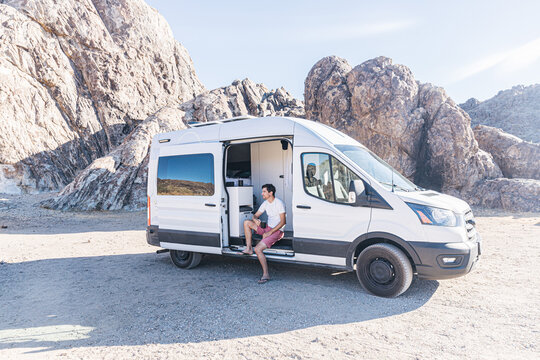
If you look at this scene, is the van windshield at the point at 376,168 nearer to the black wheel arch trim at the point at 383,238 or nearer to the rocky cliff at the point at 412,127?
the black wheel arch trim at the point at 383,238

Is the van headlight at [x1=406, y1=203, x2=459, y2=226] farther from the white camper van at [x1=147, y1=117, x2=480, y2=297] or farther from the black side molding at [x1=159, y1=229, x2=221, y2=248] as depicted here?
the black side molding at [x1=159, y1=229, x2=221, y2=248]

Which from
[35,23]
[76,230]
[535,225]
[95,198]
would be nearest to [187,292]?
[76,230]

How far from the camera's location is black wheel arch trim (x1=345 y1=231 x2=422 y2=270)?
4.77m

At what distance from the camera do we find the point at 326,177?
17.9 ft

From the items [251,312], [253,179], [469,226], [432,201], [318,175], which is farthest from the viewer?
[253,179]

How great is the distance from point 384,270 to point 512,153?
60.2ft

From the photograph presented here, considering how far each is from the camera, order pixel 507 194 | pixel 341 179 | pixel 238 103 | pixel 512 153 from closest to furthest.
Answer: pixel 341 179 → pixel 507 194 → pixel 512 153 → pixel 238 103

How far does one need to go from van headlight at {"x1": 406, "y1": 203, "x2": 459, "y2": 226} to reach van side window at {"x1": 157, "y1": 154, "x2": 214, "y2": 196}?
12.0 ft

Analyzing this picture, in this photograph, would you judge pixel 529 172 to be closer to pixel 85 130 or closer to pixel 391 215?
pixel 391 215

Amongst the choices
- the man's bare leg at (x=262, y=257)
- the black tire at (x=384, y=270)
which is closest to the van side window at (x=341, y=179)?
the black tire at (x=384, y=270)

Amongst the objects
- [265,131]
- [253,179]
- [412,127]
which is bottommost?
[253,179]

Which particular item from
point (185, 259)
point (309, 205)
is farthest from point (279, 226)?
point (185, 259)

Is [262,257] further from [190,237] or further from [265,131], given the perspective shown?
[265,131]

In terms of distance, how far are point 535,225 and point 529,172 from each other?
8685mm
